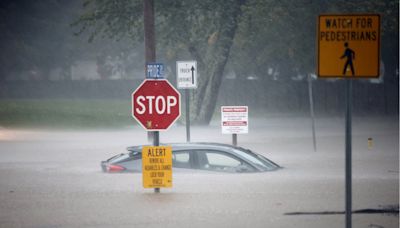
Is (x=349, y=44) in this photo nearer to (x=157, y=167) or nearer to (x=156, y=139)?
(x=157, y=167)

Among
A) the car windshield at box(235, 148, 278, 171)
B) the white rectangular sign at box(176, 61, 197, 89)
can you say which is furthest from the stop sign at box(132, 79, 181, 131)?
the white rectangular sign at box(176, 61, 197, 89)

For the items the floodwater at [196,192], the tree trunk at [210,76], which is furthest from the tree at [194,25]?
the floodwater at [196,192]

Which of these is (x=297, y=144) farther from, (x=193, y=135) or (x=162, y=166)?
(x=162, y=166)

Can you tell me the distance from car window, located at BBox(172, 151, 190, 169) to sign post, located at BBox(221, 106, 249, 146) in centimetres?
472

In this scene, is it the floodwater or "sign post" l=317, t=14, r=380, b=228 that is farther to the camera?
the floodwater

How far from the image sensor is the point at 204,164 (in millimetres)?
15109

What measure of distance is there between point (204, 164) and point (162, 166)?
7.47 feet

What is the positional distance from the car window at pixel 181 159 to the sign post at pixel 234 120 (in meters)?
4.72

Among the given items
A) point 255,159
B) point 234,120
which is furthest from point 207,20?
point 255,159

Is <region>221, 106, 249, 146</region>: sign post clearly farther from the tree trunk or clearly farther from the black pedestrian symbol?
the tree trunk

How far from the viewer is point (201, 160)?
15102 mm

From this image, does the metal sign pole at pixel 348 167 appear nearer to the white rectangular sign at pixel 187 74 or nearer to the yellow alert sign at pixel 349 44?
the yellow alert sign at pixel 349 44

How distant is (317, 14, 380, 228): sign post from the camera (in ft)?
25.5

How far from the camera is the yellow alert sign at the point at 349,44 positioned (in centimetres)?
778
